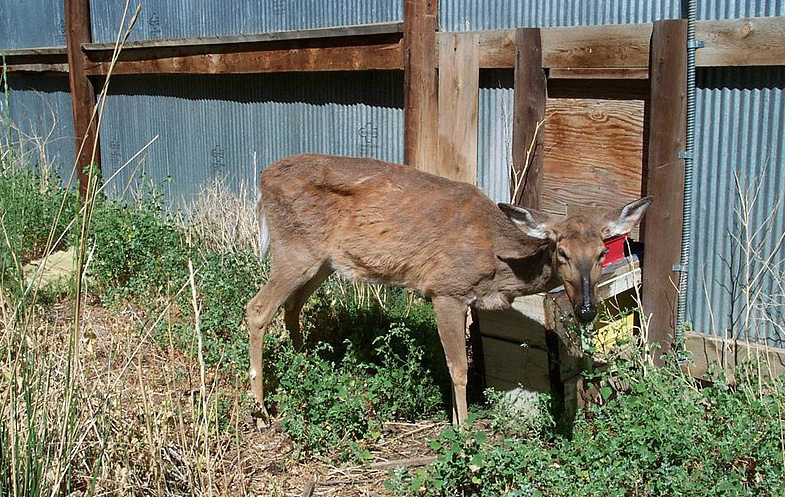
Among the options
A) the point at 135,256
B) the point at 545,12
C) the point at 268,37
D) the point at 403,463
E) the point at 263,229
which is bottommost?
the point at 403,463

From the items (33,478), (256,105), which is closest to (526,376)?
(33,478)

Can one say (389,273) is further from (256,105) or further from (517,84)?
(256,105)

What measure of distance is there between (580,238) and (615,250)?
100 cm

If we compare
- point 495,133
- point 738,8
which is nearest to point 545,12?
point 495,133

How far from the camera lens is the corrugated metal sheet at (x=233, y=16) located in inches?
310

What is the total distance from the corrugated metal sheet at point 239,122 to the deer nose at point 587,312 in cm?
327

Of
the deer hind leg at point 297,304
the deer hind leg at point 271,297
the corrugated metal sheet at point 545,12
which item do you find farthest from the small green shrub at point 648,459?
the corrugated metal sheet at point 545,12

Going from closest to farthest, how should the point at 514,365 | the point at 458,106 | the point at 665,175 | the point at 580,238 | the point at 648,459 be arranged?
the point at 648,459, the point at 580,238, the point at 665,175, the point at 514,365, the point at 458,106

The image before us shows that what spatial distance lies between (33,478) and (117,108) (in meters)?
8.66

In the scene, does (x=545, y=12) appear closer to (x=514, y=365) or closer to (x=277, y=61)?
(x=514, y=365)

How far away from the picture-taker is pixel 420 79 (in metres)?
7.08

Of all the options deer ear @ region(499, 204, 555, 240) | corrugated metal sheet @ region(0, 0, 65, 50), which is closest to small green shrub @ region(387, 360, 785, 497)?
deer ear @ region(499, 204, 555, 240)

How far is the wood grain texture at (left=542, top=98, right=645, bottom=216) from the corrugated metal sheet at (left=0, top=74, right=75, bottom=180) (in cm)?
768

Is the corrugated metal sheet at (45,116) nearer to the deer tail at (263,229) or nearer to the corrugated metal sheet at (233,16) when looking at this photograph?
the corrugated metal sheet at (233,16)
